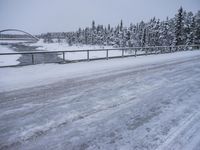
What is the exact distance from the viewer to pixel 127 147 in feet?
11.6

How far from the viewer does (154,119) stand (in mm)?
4766

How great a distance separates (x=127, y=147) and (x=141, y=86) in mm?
4580

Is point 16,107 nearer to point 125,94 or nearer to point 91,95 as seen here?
point 91,95

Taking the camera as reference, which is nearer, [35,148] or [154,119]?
[35,148]

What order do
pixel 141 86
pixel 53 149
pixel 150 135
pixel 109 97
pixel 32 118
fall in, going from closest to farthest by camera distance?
pixel 53 149
pixel 150 135
pixel 32 118
pixel 109 97
pixel 141 86

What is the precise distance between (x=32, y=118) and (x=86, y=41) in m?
135

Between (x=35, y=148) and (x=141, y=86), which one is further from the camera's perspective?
(x=141, y=86)

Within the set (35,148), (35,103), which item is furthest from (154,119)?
(35,103)

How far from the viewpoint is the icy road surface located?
369 cm

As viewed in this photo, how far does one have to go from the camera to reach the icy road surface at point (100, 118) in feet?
12.1

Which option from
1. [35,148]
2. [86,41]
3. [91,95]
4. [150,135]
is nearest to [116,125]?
[150,135]

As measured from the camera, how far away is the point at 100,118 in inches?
186

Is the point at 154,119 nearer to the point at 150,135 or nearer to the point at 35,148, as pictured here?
the point at 150,135

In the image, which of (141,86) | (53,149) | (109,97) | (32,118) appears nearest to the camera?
(53,149)
